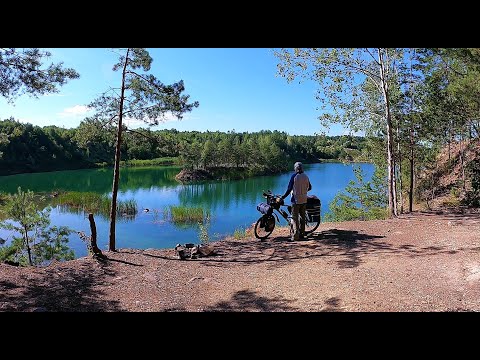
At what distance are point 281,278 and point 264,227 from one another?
2.83 meters

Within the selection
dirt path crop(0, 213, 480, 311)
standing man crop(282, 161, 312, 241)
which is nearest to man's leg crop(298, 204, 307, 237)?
standing man crop(282, 161, 312, 241)

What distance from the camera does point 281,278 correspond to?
580cm

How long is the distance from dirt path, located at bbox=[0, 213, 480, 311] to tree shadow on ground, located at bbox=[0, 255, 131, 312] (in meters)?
0.01

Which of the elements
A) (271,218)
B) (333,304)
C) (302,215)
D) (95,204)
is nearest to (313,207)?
(302,215)

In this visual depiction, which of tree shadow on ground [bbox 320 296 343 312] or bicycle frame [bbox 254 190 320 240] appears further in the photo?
bicycle frame [bbox 254 190 320 240]

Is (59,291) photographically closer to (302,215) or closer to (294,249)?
(294,249)

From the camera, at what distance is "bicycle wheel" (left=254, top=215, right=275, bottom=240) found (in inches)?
336

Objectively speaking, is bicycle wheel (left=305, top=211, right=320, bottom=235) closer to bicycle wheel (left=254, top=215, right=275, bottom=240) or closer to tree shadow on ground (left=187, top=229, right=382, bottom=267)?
tree shadow on ground (left=187, top=229, right=382, bottom=267)

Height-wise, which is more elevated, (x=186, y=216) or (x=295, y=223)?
(x=295, y=223)

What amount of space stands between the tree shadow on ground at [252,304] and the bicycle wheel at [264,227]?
3423mm

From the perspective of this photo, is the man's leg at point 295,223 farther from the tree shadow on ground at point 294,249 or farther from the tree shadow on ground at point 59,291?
the tree shadow on ground at point 59,291

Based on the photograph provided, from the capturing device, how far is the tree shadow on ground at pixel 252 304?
454 cm
